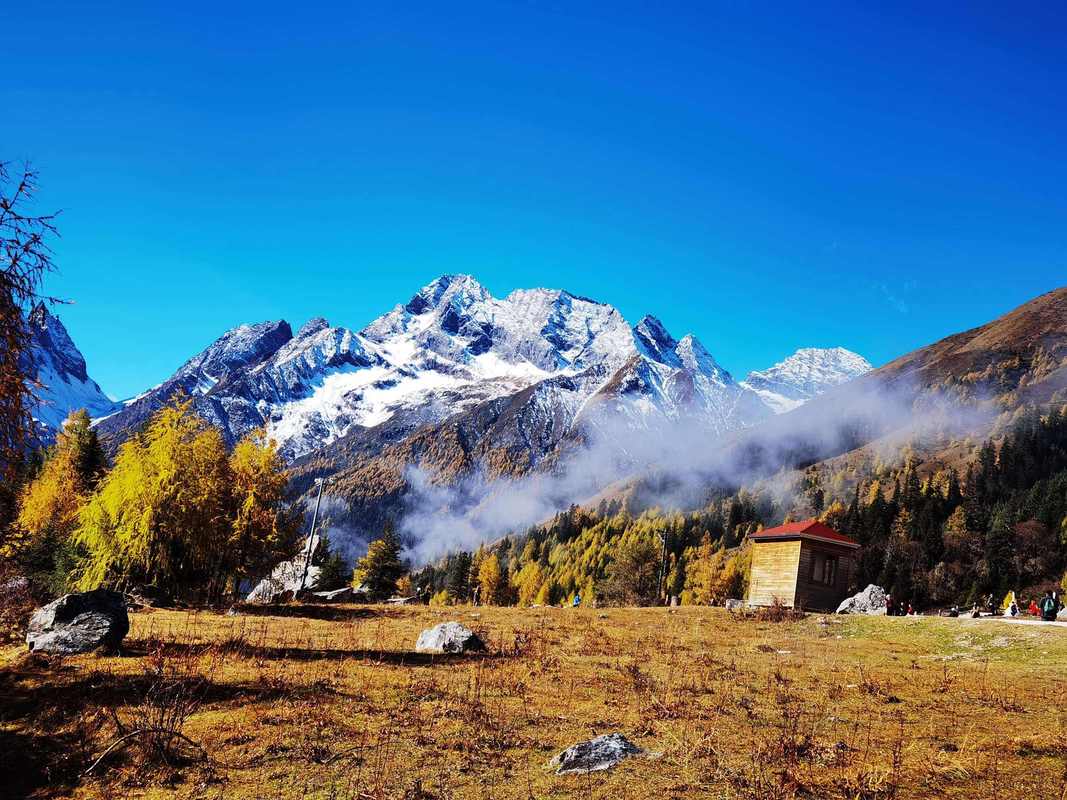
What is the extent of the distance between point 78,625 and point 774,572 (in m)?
45.3

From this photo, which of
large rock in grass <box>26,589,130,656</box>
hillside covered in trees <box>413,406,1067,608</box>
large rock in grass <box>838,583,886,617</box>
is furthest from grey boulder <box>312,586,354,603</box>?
large rock in grass <box>838,583,886,617</box>

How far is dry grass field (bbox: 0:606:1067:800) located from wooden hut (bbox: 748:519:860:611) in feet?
80.2

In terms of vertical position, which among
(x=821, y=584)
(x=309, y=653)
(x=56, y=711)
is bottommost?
(x=309, y=653)

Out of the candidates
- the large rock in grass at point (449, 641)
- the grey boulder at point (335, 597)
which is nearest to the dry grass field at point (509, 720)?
the large rock in grass at point (449, 641)

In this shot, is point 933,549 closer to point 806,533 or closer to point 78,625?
point 806,533

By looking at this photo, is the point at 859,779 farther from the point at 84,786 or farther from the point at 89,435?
the point at 89,435

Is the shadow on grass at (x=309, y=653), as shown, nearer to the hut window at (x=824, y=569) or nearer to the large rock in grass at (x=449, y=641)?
the large rock in grass at (x=449, y=641)

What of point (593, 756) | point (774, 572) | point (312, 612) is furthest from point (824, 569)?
point (593, 756)

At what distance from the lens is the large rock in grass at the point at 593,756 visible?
432 inches

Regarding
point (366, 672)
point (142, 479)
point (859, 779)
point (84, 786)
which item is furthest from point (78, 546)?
point (859, 779)

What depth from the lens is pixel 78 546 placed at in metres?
34.4

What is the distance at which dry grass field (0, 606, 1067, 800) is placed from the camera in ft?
34.3

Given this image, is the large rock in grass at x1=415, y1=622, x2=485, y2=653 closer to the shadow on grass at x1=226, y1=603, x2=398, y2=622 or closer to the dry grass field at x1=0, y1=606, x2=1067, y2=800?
the dry grass field at x1=0, y1=606, x2=1067, y2=800

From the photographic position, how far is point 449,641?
23969 millimetres
